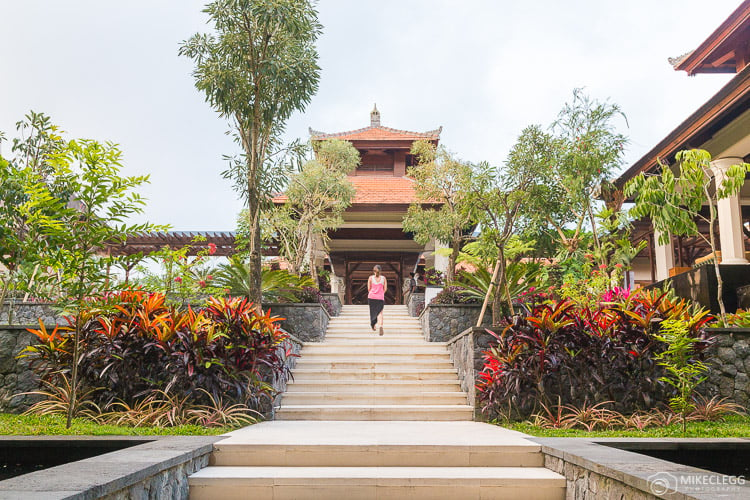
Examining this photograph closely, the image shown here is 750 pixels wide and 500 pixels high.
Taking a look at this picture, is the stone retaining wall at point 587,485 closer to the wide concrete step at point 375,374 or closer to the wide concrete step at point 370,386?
the wide concrete step at point 370,386

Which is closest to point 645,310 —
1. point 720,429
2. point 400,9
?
point 720,429

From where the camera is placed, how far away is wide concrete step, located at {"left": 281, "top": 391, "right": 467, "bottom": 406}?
703 cm

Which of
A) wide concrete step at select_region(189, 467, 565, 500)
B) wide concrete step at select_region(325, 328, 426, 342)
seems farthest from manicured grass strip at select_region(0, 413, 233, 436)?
wide concrete step at select_region(325, 328, 426, 342)

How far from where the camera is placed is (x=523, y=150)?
8.62 m

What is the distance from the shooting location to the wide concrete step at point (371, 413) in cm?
649

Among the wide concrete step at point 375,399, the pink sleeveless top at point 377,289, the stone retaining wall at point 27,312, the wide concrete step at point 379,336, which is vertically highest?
the pink sleeveless top at point 377,289

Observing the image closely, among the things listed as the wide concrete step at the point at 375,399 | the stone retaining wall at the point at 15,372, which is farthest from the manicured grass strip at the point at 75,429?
the wide concrete step at the point at 375,399

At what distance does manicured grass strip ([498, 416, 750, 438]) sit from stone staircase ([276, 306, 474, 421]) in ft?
4.49

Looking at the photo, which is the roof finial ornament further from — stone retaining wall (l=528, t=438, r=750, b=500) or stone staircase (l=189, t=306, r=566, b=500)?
stone retaining wall (l=528, t=438, r=750, b=500)

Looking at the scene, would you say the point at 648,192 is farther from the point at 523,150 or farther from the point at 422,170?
the point at 422,170

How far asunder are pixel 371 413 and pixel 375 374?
1460 mm

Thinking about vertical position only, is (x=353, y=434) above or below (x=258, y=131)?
below

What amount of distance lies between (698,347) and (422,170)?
27.1 ft

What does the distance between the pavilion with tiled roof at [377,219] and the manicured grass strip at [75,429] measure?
12462mm
